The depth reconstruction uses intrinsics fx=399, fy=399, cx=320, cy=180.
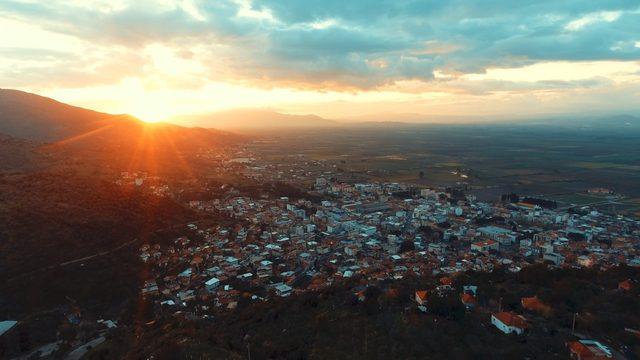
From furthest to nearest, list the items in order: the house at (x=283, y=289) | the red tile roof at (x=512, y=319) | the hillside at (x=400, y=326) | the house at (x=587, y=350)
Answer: the house at (x=283, y=289) → the red tile roof at (x=512, y=319) → the hillside at (x=400, y=326) → the house at (x=587, y=350)

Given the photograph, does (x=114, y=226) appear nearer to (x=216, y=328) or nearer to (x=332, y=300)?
(x=216, y=328)

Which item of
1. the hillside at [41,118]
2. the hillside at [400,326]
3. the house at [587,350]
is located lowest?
the hillside at [400,326]

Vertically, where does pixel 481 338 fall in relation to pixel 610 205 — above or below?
above

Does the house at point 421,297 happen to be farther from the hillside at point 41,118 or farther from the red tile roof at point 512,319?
the hillside at point 41,118

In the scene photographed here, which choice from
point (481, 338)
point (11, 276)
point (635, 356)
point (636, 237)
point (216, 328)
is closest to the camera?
point (635, 356)

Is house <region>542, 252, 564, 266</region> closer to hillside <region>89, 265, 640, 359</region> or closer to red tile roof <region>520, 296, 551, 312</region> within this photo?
hillside <region>89, 265, 640, 359</region>

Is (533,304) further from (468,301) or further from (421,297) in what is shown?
(421,297)

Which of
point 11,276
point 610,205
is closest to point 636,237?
point 610,205

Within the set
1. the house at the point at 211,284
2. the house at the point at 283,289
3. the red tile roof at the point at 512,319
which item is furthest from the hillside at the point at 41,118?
the red tile roof at the point at 512,319
